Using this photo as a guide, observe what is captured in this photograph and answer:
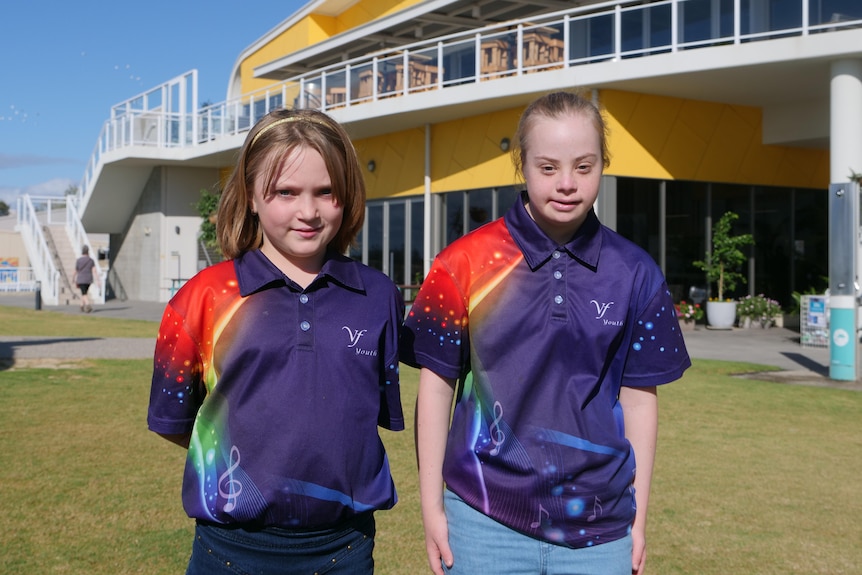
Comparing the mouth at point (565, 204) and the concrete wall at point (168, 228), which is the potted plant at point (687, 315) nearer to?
the concrete wall at point (168, 228)

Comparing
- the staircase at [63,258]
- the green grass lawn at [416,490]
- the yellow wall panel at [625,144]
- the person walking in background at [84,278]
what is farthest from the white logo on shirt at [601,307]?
the staircase at [63,258]

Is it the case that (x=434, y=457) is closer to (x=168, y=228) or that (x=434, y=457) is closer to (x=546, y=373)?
(x=546, y=373)

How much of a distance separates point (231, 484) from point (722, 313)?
794 inches

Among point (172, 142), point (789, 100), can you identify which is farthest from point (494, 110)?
point (172, 142)

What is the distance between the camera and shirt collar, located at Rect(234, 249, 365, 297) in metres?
2.35

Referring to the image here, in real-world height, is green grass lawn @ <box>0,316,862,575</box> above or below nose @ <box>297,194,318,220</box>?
below

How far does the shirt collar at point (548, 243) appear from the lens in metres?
2.45

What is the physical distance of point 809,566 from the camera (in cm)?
450

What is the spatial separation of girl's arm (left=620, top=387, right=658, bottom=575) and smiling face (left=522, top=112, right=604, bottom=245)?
49 cm

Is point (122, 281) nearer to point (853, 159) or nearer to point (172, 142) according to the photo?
point (172, 142)

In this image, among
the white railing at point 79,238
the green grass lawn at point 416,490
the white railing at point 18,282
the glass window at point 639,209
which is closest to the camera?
the green grass lawn at point 416,490

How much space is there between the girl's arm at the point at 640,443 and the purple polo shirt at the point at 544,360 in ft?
0.09

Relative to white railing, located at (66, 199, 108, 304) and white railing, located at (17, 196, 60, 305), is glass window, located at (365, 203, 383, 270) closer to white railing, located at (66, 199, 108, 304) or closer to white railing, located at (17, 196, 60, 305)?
white railing, located at (66, 199, 108, 304)

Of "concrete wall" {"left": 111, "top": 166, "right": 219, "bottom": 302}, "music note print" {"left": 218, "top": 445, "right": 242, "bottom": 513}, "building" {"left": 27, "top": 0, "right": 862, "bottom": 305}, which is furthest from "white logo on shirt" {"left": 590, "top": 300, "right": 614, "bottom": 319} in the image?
"concrete wall" {"left": 111, "top": 166, "right": 219, "bottom": 302}
